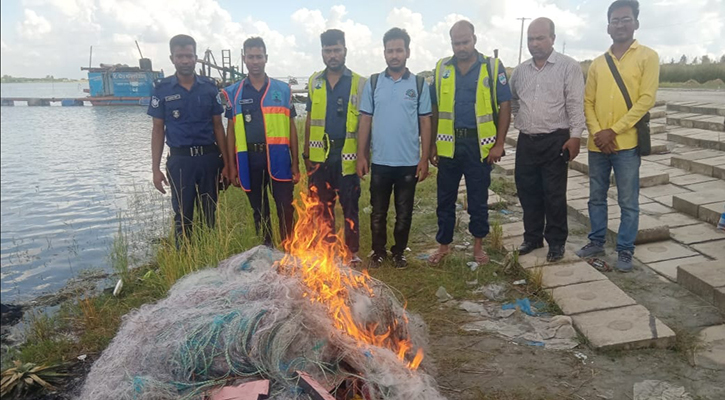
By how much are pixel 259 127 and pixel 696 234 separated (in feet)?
15.7

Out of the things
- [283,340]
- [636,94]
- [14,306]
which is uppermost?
[636,94]

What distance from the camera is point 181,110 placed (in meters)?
4.92

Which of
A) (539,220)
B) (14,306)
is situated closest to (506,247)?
(539,220)

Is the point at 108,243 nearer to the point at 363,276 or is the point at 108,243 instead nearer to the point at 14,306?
the point at 14,306

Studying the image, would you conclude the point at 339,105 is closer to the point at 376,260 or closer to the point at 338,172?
the point at 338,172

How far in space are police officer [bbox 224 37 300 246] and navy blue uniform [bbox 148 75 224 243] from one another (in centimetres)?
20

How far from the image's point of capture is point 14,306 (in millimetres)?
5273

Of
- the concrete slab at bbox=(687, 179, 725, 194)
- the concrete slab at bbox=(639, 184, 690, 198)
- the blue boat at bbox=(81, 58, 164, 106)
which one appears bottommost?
the concrete slab at bbox=(639, 184, 690, 198)

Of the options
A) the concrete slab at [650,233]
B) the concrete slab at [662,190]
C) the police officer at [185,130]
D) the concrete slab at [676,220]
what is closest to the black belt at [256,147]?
the police officer at [185,130]

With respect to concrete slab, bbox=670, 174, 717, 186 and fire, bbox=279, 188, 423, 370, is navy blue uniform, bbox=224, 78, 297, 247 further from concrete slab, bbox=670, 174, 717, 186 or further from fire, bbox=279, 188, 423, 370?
concrete slab, bbox=670, 174, 717, 186

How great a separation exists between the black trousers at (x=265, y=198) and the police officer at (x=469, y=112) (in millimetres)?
1647

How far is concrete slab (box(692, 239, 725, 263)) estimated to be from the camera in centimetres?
487

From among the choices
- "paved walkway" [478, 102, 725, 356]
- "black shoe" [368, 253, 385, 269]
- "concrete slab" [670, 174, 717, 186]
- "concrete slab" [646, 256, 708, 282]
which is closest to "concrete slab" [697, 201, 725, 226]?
"paved walkway" [478, 102, 725, 356]

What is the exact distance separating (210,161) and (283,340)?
303 cm
